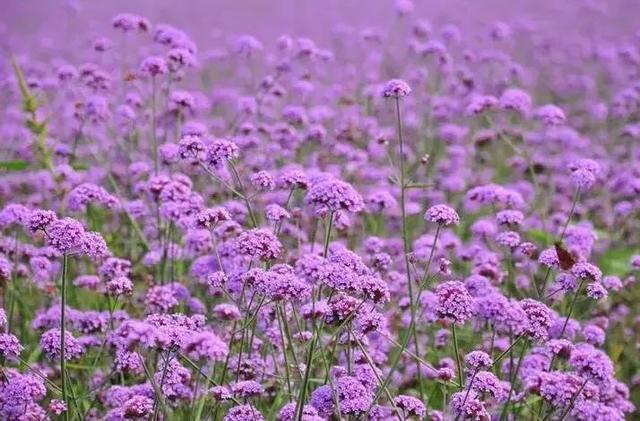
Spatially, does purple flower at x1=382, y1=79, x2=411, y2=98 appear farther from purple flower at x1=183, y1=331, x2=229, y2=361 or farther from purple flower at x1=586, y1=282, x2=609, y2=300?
purple flower at x1=183, y1=331, x2=229, y2=361

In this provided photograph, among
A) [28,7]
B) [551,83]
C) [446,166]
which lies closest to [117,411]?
[446,166]

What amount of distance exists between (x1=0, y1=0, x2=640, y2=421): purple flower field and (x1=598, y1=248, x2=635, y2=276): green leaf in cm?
A: 2

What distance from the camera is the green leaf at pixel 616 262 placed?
19.5 ft

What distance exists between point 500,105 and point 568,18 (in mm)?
12043

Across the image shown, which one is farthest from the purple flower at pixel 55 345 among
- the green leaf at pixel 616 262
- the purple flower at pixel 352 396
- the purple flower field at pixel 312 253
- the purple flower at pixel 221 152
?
the green leaf at pixel 616 262

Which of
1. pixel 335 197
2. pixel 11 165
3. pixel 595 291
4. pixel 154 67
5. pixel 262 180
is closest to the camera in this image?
pixel 335 197

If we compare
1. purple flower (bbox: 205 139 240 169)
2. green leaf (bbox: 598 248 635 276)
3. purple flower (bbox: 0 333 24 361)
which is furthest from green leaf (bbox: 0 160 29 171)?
green leaf (bbox: 598 248 635 276)

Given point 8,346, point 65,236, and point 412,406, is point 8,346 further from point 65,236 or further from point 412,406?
point 412,406

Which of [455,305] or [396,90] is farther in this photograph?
[396,90]

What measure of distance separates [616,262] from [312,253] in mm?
2777

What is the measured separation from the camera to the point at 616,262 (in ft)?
19.6

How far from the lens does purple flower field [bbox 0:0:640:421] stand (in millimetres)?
3254

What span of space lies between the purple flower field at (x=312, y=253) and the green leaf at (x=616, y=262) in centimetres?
2

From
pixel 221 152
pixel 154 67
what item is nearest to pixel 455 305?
pixel 221 152
